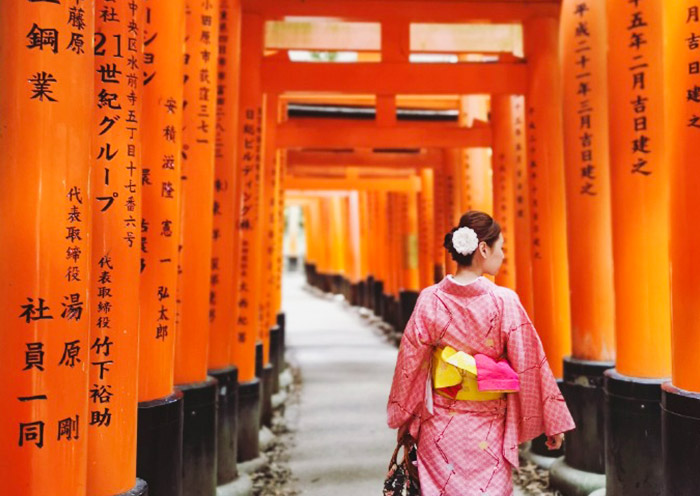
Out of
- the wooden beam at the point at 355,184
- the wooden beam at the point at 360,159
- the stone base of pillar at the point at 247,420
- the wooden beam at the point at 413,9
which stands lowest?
the stone base of pillar at the point at 247,420

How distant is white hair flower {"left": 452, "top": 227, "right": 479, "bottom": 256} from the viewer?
88.6 inches

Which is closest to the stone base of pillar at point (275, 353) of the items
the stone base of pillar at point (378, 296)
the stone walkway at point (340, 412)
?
the stone walkway at point (340, 412)

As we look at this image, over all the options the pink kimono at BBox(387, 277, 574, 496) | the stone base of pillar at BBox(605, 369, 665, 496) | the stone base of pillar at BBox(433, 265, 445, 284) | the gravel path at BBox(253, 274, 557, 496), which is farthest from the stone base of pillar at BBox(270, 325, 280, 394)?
the pink kimono at BBox(387, 277, 574, 496)

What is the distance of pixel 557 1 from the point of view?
5.24 m

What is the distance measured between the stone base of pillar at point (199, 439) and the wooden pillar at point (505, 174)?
383 cm

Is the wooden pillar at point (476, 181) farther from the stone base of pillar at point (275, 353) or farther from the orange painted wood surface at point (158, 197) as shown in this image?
the orange painted wood surface at point (158, 197)

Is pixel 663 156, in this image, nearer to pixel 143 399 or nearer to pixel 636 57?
pixel 636 57

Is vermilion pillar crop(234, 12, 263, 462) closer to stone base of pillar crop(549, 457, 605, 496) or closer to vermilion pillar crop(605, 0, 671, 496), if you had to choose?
stone base of pillar crop(549, 457, 605, 496)

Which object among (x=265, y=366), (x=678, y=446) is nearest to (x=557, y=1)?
(x=678, y=446)

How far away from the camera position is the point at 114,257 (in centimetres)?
235

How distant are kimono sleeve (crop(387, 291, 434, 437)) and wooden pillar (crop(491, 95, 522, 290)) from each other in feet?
13.8

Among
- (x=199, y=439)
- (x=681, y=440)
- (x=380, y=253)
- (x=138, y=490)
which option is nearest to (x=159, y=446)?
(x=138, y=490)

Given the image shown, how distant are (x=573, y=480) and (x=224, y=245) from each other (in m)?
2.89

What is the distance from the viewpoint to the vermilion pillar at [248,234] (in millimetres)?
4832
